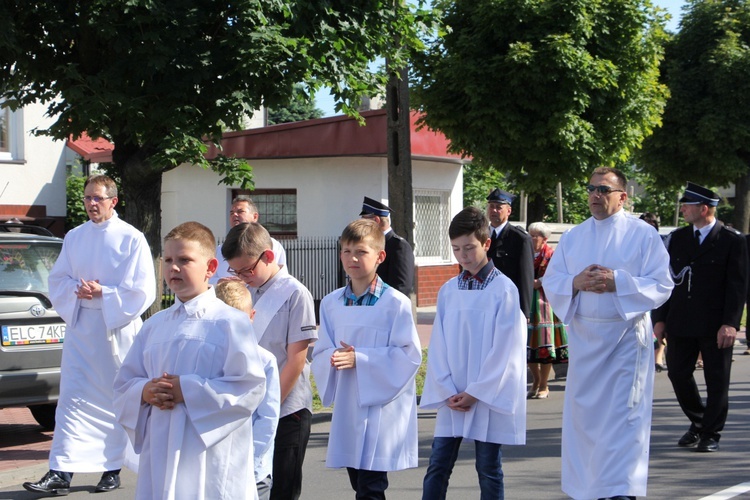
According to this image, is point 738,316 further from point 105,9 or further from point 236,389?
→ point 105,9

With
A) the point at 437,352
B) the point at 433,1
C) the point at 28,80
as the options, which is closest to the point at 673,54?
the point at 433,1

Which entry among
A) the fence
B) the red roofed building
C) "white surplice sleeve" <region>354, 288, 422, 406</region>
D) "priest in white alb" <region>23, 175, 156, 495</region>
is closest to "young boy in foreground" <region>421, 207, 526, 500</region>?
"white surplice sleeve" <region>354, 288, 422, 406</region>

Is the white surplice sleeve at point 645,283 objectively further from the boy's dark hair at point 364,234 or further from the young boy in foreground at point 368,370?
the boy's dark hair at point 364,234

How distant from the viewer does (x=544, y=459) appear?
7824 mm

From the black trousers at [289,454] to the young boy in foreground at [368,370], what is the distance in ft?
0.51

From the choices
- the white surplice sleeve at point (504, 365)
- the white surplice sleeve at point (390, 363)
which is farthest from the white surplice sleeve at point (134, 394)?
the white surplice sleeve at point (504, 365)

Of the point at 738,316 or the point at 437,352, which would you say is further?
the point at 738,316

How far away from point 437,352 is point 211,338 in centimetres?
188

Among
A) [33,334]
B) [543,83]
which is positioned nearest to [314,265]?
[543,83]

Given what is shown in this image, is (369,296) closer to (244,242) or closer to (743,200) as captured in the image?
(244,242)

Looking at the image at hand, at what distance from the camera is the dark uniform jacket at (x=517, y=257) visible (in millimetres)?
9477

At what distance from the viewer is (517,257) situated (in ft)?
31.2

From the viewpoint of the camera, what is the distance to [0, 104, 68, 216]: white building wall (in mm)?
24719

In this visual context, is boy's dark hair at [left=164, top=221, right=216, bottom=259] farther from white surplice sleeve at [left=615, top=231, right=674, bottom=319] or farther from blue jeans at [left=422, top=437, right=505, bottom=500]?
white surplice sleeve at [left=615, top=231, right=674, bottom=319]
